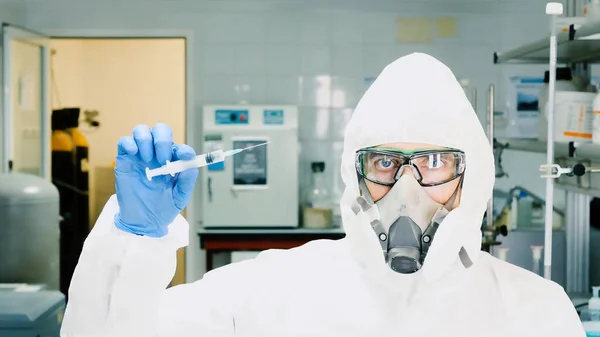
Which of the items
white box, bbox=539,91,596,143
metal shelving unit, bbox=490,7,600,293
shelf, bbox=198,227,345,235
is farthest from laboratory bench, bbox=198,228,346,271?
white box, bbox=539,91,596,143

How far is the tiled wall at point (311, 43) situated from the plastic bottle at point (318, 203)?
0.11 metres

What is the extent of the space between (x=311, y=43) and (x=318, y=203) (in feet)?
3.14

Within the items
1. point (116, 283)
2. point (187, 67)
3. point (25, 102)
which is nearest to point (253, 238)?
point (187, 67)

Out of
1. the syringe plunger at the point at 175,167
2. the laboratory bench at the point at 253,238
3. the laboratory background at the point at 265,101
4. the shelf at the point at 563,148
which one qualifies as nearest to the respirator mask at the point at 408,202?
the syringe plunger at the point at 175,167

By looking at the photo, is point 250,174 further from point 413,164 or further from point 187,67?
point 413,164

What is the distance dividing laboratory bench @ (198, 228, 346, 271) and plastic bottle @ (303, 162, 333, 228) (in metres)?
0.08

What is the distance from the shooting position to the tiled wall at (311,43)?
4.34 meters

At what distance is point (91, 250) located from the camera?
1292mm

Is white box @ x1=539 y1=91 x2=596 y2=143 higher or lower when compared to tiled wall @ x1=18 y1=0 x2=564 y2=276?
lower

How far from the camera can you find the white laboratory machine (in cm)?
401

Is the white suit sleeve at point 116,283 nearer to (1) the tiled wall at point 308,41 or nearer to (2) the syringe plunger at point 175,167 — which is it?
(2) the syringe plunger at point 175,167

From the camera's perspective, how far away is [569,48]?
2.39 m

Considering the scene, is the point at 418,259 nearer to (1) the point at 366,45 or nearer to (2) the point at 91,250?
(2) the point at 91,250

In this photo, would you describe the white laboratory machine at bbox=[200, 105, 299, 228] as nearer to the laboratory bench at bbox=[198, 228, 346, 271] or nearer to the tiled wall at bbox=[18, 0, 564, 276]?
the laboratory bench at bbox=[198, 228, 346, 271]
